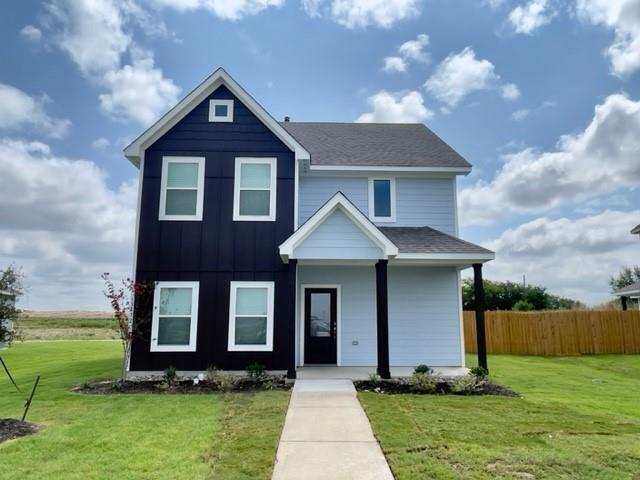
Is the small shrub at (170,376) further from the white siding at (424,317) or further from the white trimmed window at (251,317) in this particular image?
the white siding at (424,317)

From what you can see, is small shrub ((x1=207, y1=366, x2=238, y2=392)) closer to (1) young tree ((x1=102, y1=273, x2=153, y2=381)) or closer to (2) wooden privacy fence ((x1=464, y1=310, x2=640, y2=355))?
(1) young tree ((x1=102, y1=273, x2=153, y2=381))

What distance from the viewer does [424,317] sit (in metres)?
12.5

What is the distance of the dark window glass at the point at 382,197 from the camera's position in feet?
43.5

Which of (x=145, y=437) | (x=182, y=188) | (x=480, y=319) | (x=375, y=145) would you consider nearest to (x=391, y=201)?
(x=375, y=145)

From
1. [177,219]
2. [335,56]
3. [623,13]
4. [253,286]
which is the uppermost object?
[335,56]

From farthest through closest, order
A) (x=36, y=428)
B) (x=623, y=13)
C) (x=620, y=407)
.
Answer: (x=623, y=13)
(x=620, y=407)
(x=36, y=428)

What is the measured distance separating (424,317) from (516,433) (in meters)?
6.56

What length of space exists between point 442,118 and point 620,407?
44.2ft

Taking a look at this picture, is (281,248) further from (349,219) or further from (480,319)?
(480,319)

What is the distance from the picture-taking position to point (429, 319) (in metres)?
12.5

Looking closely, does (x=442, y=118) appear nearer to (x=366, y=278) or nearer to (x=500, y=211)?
(x=500, y=211)

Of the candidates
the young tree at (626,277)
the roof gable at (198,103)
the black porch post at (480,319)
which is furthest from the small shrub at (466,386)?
the young tree at (626,277)

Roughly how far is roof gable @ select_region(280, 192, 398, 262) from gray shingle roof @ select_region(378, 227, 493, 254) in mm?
636

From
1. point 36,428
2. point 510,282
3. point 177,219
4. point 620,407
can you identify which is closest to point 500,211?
point 510,282
